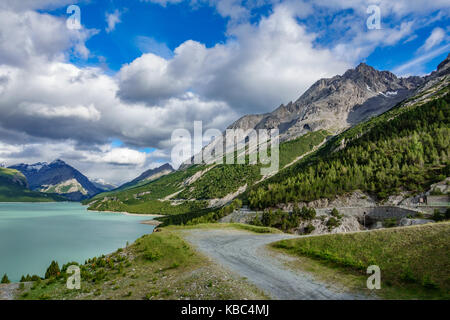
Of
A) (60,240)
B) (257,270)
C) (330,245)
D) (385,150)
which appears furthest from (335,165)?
(60,240)

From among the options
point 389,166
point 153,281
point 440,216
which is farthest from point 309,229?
point 153,281

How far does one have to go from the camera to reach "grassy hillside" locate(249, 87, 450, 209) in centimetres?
6406

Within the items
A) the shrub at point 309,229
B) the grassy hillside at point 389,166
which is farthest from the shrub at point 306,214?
the grassy hillside at point 389,166

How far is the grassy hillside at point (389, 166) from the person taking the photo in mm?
64062

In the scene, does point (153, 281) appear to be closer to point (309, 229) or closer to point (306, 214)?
point (309, 229)

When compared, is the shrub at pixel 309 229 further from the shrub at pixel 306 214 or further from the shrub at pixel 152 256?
the shrub at pixel 152 256

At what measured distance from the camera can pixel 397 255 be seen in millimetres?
16000

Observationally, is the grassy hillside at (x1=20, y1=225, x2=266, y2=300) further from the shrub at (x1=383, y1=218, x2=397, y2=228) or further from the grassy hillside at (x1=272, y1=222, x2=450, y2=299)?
the shrub at (x1=383, y1=218, x2=397, y2=228)

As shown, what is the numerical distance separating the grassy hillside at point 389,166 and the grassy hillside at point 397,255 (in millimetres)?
52637

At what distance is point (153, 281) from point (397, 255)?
17.0 m

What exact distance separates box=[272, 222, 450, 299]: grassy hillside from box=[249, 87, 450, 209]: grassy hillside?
5264cm

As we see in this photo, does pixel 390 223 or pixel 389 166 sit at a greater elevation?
pixel 389 166

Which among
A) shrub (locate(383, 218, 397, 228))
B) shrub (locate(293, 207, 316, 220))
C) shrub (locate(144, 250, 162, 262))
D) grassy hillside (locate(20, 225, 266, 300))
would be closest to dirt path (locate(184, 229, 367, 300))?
grassy hillside (locate(20, 225, 266, 300))
